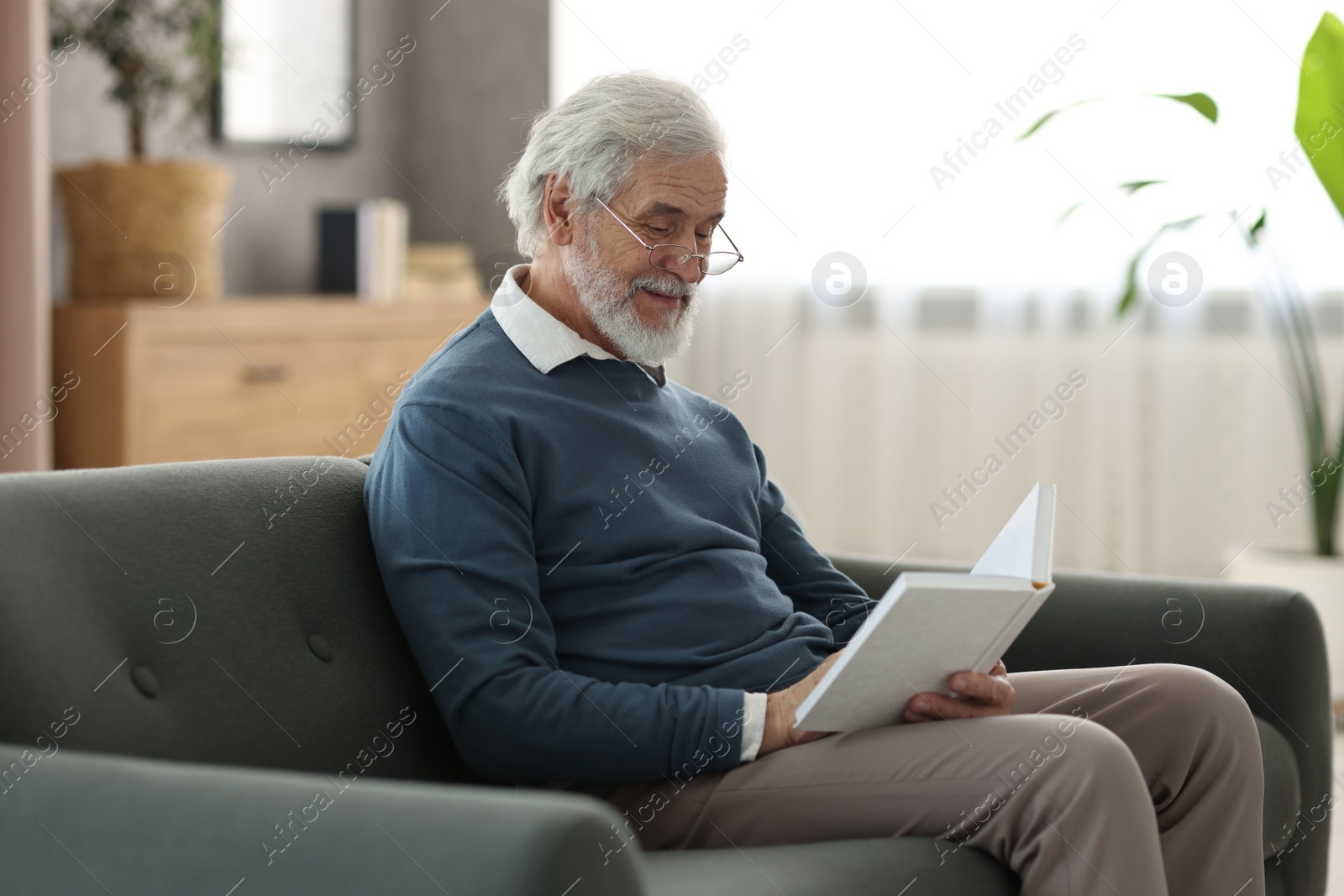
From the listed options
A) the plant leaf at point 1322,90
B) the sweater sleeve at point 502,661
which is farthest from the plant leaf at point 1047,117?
the sweater sleeve at point 502,661

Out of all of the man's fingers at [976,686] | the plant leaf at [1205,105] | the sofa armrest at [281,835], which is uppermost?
the plant leaf at [1205,105]

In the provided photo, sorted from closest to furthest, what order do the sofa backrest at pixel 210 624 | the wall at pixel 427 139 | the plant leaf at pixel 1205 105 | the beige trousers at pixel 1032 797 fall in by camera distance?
the sofa backrest at pixel 210 624
the beige trousers at pixel 1032 797
the plant leaf at pixel 1205 105
the wall at pixel 427 139

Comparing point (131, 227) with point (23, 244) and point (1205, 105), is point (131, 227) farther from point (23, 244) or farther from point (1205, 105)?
point (1205, 105)

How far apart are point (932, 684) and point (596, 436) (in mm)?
446

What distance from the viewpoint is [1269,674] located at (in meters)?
1.73

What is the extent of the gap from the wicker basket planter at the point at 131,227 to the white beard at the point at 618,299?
1.86m

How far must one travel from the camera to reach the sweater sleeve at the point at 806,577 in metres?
1.73

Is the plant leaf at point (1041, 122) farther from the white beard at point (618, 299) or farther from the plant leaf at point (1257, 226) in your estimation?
the white beard at point (618, 299)

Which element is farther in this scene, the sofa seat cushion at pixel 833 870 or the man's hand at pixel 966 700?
the man's hand at pixel 966 700

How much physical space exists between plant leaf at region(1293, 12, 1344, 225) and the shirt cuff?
2.14 m

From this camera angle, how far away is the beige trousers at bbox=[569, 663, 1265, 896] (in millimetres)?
1261

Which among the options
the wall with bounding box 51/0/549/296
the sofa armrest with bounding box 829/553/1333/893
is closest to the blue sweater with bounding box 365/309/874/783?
the sofa armrest with bounding box 829/553/1333/893

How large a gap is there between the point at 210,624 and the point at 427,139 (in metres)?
3.64

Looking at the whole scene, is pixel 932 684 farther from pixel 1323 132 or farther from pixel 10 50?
pixel 10 50
